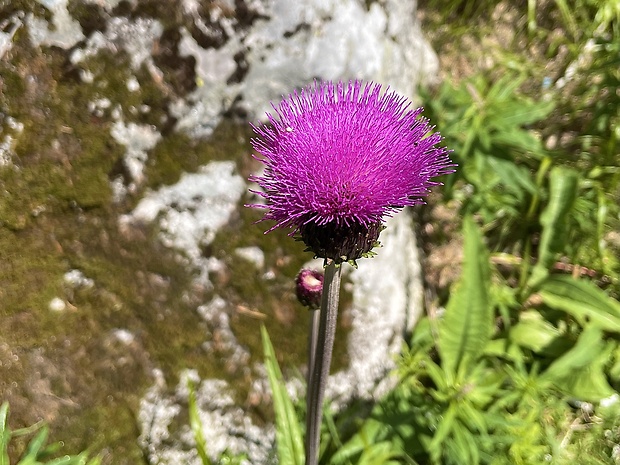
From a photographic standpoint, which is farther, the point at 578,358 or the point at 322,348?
the point at 578,358

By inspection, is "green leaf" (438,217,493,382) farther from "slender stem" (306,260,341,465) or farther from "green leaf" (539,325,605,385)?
"slender stem" (306,260,341,465)

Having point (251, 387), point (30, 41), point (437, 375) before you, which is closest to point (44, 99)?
point (30, 41)

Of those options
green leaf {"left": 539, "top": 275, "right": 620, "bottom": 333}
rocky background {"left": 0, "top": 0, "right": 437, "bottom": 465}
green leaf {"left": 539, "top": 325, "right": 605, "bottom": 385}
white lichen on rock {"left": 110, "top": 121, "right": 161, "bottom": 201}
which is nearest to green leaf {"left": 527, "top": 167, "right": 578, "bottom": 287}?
green leaf {"left": 539, "top": 275, "right": 620, "bottom": 333}

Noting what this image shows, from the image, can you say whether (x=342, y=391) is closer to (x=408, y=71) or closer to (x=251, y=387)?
(x=251, y=387)

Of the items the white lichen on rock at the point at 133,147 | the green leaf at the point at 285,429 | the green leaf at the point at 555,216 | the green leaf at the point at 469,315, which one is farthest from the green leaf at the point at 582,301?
the white lichen on rock at the point at 133,147

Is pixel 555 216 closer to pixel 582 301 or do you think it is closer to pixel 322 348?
pixel 582 301

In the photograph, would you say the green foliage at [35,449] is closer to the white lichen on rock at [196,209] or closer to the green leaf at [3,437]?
the green leaf at [3,437]

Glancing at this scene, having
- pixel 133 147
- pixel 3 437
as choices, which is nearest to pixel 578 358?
pixel 133 147
